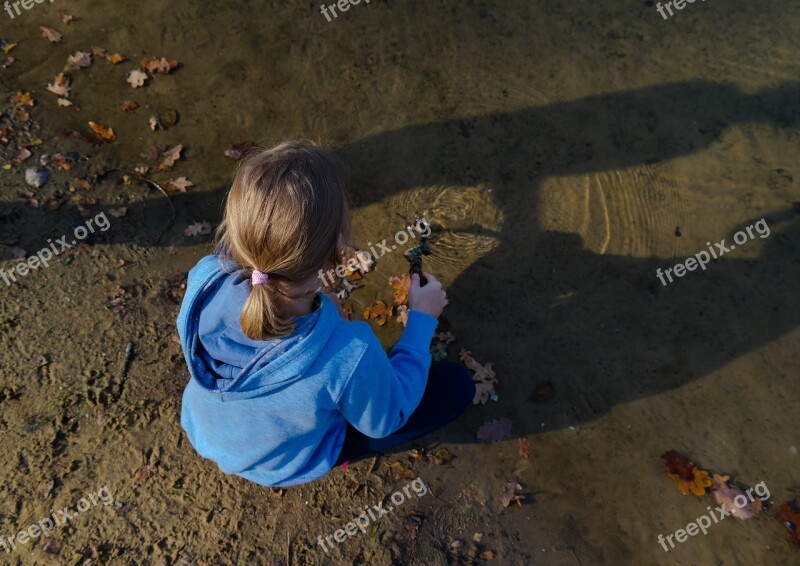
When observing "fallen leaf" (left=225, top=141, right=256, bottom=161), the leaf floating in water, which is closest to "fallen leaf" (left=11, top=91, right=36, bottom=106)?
the leaf floating in water

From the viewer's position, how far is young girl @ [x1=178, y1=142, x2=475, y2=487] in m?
1.83

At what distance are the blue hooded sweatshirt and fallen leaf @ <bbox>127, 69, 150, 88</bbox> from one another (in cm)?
326

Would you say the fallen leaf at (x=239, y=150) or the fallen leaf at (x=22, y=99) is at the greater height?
the fallen leaf at (x=22, y=99)

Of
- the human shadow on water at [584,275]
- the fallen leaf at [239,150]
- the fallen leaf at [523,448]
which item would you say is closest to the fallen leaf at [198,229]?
the fallen leaf at [239,150]

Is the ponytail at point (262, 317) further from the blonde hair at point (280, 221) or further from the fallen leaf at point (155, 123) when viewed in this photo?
the fallen leaf at point (155, 123)

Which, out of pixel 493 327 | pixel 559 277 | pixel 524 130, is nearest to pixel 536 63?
pixel 524 130

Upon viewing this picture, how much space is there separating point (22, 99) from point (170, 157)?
1450mm

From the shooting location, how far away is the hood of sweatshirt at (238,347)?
1.97m

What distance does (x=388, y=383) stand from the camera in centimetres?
226

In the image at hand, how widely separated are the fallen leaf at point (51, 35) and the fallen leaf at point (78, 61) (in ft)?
0.80

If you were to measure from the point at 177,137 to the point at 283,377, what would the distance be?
11.2ft

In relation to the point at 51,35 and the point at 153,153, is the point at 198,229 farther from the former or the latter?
the point at 51,35

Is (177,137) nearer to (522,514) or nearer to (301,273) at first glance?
(301,273)

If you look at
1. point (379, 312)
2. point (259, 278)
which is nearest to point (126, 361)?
point (379, 312)
